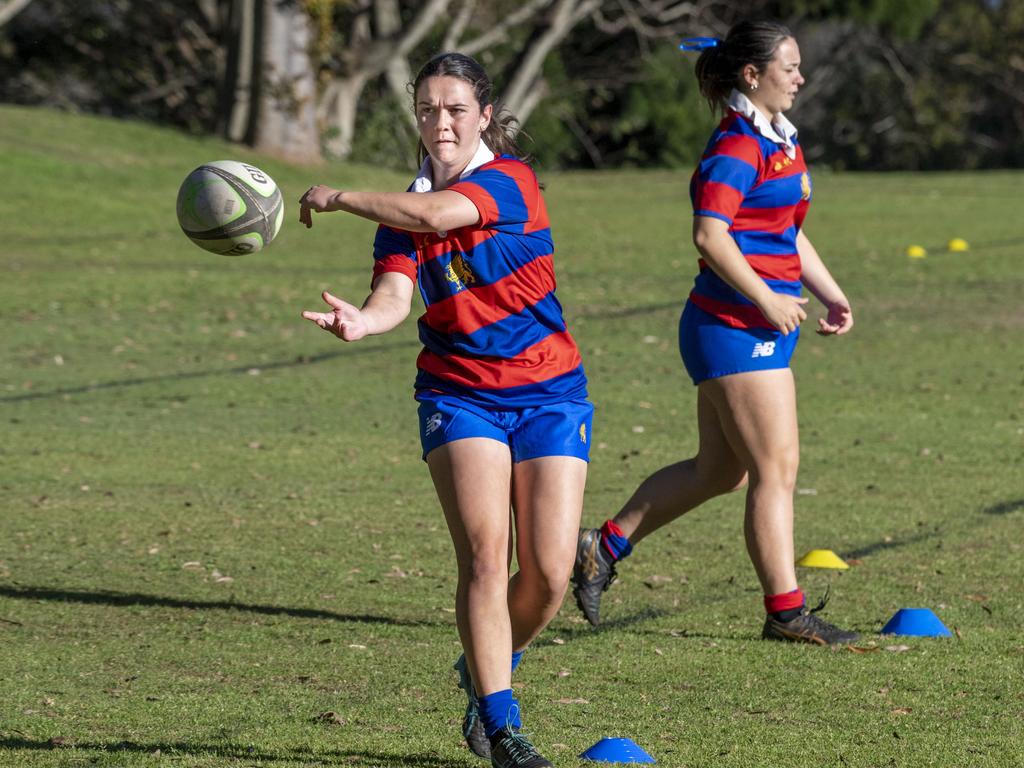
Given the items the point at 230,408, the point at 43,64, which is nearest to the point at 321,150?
the point at 43,64

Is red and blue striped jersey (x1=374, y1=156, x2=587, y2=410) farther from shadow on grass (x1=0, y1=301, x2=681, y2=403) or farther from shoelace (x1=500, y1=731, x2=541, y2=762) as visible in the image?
shadow on grass (x1=0, y1=301, x2=681, y2=403)

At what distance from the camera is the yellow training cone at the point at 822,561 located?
6977 millimetres

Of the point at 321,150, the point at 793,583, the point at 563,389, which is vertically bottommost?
the point at 321,150

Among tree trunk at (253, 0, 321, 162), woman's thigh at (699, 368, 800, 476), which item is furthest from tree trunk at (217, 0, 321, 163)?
woman's thigh at (699, 368, 800, 476)

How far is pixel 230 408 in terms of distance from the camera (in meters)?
11.0

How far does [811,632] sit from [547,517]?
1716mm

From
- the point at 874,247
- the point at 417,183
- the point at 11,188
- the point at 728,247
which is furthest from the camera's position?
the point at 11,188

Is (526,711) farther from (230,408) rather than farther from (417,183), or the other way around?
(230,408)

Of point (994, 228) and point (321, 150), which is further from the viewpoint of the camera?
point (321, 150)

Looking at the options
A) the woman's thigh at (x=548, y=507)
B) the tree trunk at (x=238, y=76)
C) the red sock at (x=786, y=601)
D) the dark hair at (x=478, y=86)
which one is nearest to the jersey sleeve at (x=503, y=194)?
the dark hair at (x=478, y=86)

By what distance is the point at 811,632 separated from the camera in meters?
5.72

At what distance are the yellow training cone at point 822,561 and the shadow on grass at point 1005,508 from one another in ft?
4.33

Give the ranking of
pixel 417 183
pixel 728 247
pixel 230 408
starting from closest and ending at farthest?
pixel 417 183, pixel 728 247, pixel 230 408

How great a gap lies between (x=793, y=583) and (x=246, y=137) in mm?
23660
